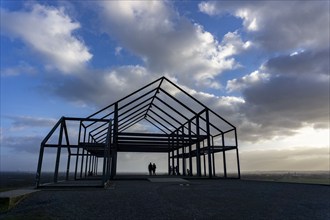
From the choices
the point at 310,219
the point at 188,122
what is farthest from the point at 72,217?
the point at 188,122

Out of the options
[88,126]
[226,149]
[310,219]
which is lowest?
[310,219]

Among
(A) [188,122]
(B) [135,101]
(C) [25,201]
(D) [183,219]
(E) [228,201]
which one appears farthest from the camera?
(A) [188,122]

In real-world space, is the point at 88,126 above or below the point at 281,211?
above

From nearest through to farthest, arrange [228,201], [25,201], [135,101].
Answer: [25,201]
[228,201]
[135,101]

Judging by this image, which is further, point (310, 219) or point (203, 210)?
point (203, 210)

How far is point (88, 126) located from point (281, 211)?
69.2ft

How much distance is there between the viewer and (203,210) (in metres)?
7.00

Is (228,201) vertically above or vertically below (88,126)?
below

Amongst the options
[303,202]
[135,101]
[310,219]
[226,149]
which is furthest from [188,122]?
[310,219]

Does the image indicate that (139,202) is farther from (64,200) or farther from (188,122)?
(188,122)

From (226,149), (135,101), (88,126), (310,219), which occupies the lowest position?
(310,219)

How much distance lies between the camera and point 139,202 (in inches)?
315

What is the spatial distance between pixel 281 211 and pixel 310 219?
909mm

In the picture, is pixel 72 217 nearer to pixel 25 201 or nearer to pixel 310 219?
pixel 25 201
